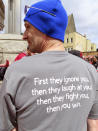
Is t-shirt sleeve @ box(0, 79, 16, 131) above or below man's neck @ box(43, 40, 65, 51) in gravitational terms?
below

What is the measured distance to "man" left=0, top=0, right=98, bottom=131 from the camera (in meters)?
1.02

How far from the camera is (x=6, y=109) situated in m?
1.03

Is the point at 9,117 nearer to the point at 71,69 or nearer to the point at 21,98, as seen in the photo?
the point at 21,98

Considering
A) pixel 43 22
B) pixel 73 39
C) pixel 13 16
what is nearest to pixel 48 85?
pixel 43 22

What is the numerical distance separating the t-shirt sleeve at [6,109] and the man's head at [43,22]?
0.32m

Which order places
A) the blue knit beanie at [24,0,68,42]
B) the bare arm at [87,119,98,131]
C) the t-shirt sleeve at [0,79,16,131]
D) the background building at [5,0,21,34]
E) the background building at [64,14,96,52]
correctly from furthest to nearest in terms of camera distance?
the background building at [64,14,96,52]
the background building at [5,0,21,34]
the bare arm at [87,119,98,131]
the blue knit beanie at [24,0,68,42]
the t-shirt sleeve at [0,79,16,131]

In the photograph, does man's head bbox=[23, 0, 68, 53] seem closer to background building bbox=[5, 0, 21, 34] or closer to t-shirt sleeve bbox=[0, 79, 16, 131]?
t-shirt sleeve bbox=[0, 79, 16, 131]

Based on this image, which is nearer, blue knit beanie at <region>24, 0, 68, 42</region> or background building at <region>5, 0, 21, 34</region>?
blue knit beanie at <region>24, 0, 68, 42</region>

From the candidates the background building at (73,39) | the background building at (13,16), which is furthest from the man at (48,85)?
the background building at (73,39)

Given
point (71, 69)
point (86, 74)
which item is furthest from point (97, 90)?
point (71, 69)

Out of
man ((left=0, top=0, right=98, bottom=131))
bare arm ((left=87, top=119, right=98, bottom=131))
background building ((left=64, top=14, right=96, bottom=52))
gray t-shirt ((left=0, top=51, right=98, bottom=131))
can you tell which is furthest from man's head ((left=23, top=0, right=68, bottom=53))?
background building ((left=64, top=14, right=96, bottom=52))

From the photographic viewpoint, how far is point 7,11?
8.98m

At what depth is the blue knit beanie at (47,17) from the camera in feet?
3.72

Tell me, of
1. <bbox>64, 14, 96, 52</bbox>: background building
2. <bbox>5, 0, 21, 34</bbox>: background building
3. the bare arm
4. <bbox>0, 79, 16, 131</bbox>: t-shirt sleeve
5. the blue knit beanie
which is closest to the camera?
<bbox>0, 79, 16, 131</bbox>: t-shirt sleeve
